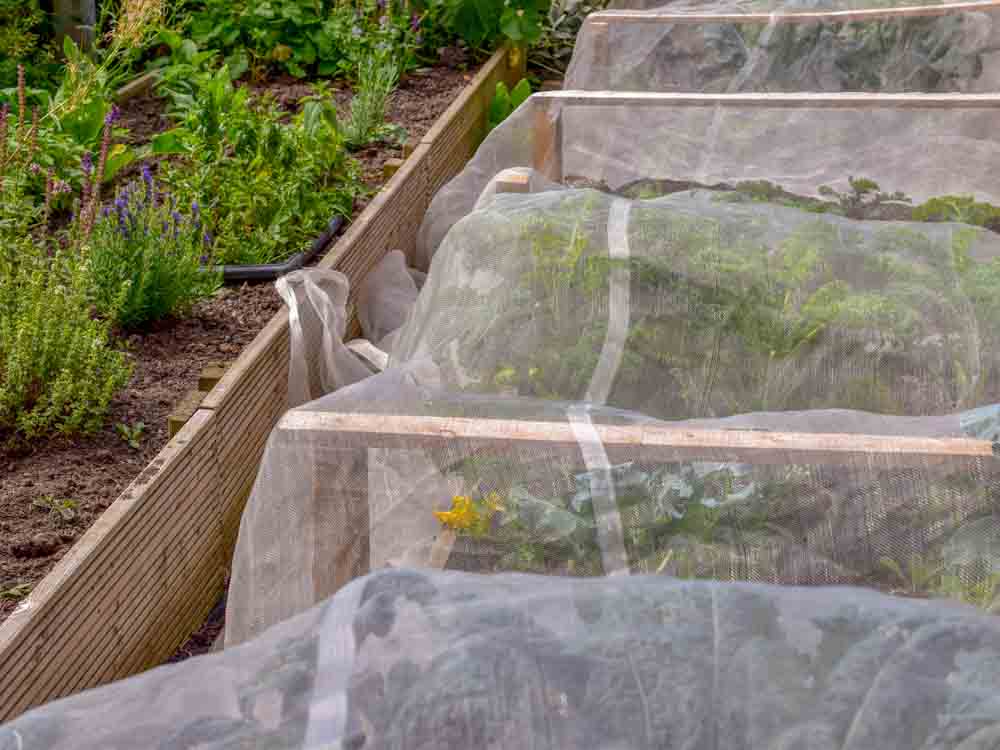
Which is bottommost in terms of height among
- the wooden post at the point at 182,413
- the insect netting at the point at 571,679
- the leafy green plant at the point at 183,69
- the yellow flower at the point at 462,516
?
the wooden post at the point at 182,413

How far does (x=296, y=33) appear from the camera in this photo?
6.31 m

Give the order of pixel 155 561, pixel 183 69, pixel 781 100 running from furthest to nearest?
1. pixel 183 69
2. pixel 781 100
3. pixel 155 561

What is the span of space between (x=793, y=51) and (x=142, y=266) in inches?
116

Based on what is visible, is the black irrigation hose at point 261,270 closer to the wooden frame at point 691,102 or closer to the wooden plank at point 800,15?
the wooden frame at point 691,102

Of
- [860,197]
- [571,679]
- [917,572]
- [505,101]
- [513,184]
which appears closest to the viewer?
[571,679]

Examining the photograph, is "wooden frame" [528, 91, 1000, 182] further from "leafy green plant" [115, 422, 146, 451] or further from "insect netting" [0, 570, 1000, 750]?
"insect netting" [0, 570, 1000, 750]

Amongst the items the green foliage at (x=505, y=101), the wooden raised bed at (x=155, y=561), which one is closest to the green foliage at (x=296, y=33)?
the green foliage at (x=505, y=101)

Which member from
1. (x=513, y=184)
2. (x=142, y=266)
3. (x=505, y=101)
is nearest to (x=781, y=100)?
(x=513, y=184)

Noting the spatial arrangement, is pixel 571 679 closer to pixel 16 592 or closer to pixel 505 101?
pixel 16 592

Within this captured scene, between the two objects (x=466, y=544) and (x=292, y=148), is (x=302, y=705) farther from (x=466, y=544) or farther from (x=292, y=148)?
(x=292, y=148)

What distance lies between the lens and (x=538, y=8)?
678 centimetres

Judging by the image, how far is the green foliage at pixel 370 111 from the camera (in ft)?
17.3

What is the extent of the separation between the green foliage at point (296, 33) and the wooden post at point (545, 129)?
5.98 feet

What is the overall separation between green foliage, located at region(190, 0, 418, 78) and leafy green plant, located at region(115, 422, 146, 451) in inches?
131
